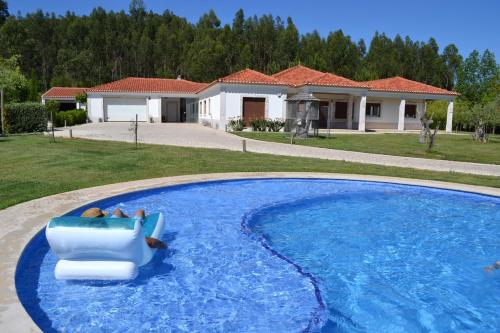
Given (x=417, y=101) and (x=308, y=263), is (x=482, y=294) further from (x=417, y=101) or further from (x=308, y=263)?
(x=417, y=101)

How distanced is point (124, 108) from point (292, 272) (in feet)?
129

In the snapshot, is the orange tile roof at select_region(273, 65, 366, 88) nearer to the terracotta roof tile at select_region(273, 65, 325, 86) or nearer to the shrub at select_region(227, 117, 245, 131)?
the terracotta roof tile at select_region(273, 65, 325, 86)

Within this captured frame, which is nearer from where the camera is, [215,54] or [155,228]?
[155,228]

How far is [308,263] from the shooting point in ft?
20.2

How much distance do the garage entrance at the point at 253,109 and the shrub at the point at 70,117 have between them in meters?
13.9

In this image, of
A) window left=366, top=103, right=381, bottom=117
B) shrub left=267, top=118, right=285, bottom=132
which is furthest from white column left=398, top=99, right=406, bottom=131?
shrub left=267, top=118, right=285, bottom=132

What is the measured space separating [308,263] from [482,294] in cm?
230

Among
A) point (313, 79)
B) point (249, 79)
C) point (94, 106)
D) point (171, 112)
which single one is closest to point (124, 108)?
point (94, 106)

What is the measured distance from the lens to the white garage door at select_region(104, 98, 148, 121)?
41719mm

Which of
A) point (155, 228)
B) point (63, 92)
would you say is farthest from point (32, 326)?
point (63, 92)

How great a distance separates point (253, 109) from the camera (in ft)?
100

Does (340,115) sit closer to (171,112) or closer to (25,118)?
(171,112)

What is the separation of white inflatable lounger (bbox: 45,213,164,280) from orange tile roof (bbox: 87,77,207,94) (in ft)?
127

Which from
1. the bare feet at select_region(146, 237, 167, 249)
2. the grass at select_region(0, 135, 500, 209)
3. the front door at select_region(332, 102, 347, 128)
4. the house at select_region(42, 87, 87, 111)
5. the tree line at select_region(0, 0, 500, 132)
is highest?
the tree line at select_region(0, 0, 500, 132)
